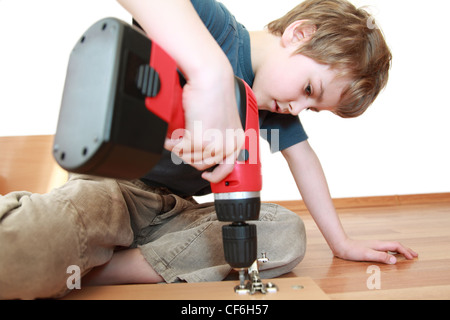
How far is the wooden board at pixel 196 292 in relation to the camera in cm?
58

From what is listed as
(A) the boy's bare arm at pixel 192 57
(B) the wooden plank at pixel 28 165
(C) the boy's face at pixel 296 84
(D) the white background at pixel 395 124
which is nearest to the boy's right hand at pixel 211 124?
(A) the boy's bare arm at pixel 192 57

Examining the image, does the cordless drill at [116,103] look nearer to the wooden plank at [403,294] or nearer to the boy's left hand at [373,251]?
the wooden plank at [403,294]

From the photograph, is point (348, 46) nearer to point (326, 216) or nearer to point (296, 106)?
point (296, 106)

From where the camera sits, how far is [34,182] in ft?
3.97

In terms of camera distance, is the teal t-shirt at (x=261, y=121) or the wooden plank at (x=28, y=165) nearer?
the teal t-shirt at (x=261, y=121)

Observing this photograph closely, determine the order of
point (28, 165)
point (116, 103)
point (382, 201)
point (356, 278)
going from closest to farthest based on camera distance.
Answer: point (116, 103) → point (356, 278) → point (28, 165) → point (382, 201)

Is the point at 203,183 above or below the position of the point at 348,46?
below

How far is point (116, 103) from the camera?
1.30ft

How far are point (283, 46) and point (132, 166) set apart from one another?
1.76ft

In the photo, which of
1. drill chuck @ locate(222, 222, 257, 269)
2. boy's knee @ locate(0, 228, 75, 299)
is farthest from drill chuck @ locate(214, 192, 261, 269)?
boy's knee @ locate(0, 228, 75, 299)

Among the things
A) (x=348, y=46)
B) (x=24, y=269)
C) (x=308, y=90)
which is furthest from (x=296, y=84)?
(x=24, y=269)

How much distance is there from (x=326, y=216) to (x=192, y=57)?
1.98 ft

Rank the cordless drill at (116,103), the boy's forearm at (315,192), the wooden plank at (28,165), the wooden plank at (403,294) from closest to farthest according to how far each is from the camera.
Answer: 1. the cordless drill at (116,103)
2. the wooden plank at (403,294)
3. the boy's forearm at (315,192)
4. the wooden plank at (28,165)
